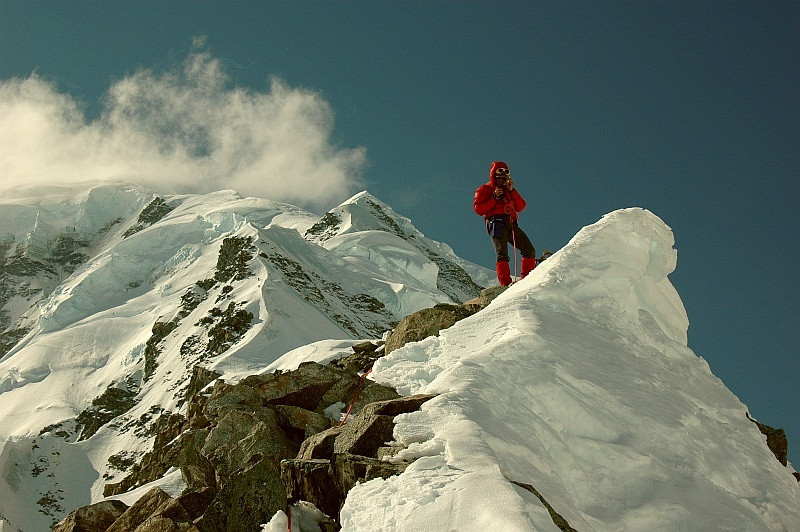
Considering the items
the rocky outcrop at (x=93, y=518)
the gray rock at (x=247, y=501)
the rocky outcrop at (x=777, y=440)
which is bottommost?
the rocky outcrop at (x=93, y=518)

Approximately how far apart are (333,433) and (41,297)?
153236 mm

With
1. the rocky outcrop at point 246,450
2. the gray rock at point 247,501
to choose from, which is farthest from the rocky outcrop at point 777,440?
the gray rock at point 247,501

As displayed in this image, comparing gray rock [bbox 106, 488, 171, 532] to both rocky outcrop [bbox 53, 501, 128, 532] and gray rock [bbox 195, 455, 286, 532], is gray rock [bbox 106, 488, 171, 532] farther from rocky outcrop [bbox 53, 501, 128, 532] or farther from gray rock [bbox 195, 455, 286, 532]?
gray rock [bbox 195, 455, 286, 532]

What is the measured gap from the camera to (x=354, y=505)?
4141 mm

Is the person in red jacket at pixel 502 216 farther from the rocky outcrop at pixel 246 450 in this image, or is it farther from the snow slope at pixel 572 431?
the snow slope at pixel 572 431

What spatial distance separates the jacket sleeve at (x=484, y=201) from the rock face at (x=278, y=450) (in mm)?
1595

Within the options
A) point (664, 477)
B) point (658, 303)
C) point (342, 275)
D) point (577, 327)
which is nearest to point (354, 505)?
point (664, 477)

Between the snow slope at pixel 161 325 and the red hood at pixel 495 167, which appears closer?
the red hood at pixel 495 167

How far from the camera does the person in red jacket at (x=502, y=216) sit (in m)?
11.8

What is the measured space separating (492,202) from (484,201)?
0.14 meters

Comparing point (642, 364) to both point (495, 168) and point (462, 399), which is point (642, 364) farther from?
point (495, 168)

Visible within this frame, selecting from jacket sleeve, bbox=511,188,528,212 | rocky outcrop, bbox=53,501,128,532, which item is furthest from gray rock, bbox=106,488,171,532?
jacket sleeve, bbox=511,188,528,212

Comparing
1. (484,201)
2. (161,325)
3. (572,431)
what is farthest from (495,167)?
(161,325)

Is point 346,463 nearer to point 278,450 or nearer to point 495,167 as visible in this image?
point 278,450
